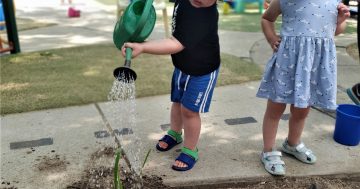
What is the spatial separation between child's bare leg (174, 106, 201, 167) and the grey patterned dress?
508 mm

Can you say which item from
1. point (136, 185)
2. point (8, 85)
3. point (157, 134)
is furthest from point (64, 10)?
point (136, 185)

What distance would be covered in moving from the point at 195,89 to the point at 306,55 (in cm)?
65

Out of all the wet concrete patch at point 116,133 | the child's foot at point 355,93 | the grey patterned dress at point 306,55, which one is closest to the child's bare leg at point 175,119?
the wet concrete patch at point 116,133

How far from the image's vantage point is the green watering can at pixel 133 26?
195cm

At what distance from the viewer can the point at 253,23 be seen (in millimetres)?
8180

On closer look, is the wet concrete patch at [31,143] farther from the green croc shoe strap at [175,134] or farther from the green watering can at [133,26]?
the green watering can at [133,26]

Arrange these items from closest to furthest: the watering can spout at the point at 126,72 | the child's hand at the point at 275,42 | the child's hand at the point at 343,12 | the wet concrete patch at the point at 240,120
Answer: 1. the watering can spout at the point at 126,72
2. the child's hand at the point at 343,12
3. the child's hand at the point at 275,42
4. the wet concrete patch at the point at 240,120

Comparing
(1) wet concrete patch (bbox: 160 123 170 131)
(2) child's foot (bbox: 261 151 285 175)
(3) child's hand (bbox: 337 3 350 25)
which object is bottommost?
(1) wet concrete patch (bbox: 160 123 170 131)

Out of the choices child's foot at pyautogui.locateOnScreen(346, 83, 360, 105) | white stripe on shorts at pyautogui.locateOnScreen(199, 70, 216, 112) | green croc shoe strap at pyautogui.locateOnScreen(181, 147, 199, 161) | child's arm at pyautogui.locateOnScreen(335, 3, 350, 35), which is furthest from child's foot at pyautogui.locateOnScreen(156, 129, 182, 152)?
child's foot at pyautogui.locateOnScreen(346, 83, 360, 105)

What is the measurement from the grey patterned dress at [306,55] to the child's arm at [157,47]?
612 mm

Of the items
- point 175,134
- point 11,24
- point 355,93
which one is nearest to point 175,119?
point 175,134

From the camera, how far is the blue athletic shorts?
249 centimetres

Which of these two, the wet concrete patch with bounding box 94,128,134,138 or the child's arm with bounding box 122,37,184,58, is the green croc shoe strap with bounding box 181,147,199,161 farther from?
the child's arm with bounding box 122,37,184,58

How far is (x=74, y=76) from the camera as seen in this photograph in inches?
174
